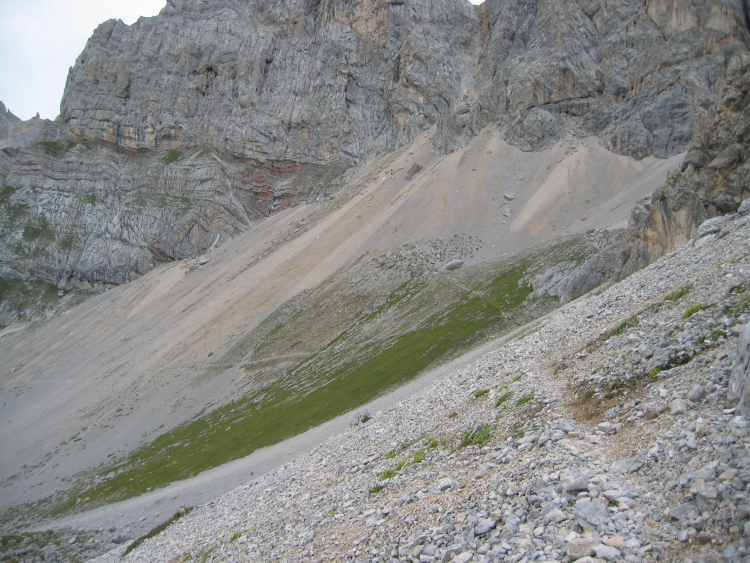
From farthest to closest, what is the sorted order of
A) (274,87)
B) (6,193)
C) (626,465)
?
(274,87) → (6,193) → (626,465)

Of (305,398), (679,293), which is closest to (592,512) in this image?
(679,293)

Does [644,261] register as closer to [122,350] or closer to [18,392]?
Result: [122,350]

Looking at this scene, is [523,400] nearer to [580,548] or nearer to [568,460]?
[568,460]

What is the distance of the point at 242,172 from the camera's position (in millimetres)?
185375

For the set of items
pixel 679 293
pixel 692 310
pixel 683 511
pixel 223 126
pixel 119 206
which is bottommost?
pixel 679 293

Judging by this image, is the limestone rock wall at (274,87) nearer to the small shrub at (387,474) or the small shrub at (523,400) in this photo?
the small shrub at (523,400)

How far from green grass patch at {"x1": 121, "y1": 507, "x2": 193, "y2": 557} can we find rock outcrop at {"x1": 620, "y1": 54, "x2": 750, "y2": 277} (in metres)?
42.8

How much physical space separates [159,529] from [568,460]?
3850cm

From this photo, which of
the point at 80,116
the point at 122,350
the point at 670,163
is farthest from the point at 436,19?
the point at 122,350

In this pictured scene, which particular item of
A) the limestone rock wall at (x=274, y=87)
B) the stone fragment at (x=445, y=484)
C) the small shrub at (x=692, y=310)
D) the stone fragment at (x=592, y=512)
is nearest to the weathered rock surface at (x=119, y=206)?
the limestone rock wall at (x=274, y=87)

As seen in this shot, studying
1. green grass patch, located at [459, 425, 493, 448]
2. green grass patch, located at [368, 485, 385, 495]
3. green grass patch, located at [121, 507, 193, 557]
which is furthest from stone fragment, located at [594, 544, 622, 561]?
green grass patch, located at [121, 507, 193, 557]

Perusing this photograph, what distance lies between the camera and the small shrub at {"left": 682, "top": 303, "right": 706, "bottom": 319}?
1730cm

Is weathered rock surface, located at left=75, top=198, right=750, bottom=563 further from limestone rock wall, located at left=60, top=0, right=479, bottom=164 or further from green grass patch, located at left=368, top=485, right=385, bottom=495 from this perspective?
limestone rock wall, located at left=60, top=0, right=479, bottom=164

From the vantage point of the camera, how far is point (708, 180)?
40.1 meters
